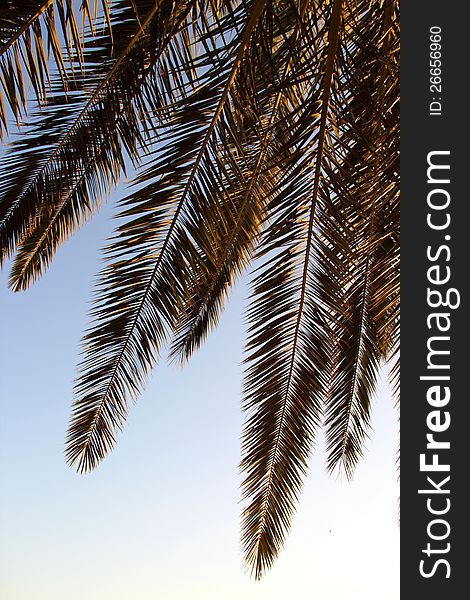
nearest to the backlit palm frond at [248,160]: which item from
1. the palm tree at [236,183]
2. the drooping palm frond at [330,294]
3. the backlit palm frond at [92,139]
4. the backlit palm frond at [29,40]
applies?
the palm tree at [236,183]

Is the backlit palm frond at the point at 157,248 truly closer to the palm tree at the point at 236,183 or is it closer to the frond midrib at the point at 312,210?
the palm tree at the point at 236,183

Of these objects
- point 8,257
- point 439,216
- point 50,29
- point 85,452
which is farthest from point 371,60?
point 85,452

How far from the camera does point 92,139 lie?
4512 millimetres

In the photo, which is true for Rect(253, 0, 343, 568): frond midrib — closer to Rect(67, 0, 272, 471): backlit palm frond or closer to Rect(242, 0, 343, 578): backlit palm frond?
Rect(242, 0, 343, 578): backlit palm frond

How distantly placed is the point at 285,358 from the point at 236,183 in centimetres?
135

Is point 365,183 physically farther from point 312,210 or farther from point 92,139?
point 92,139

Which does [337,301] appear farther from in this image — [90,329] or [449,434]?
[449,434]

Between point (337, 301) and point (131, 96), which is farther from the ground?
point (131, 96)

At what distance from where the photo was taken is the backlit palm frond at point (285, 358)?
452cm

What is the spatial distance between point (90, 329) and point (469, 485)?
2956 mm

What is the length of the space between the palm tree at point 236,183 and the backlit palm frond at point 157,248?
10 millimetres

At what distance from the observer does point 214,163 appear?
4.44m

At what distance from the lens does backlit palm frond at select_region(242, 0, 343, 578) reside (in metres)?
4.52

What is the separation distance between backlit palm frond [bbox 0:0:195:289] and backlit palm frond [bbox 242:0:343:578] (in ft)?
3.18
